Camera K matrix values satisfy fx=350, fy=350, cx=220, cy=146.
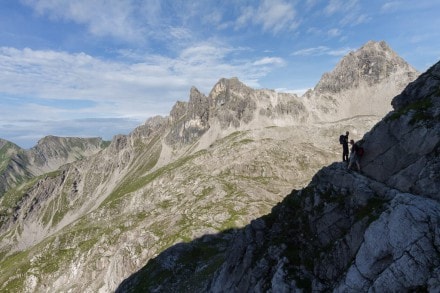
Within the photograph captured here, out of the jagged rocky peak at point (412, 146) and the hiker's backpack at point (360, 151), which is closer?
the jagged rocky peak at point (412, 146)

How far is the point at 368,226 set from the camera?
101ft

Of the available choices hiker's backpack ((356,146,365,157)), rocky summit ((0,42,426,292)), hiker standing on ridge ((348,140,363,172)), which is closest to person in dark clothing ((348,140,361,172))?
hiker standing on ridge ((348,140,363,172))

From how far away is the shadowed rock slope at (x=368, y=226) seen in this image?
89.4ft

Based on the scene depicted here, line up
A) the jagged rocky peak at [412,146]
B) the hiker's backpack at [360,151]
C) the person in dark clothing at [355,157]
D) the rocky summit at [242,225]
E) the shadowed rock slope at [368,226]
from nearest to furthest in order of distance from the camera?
the shadowed rock slope at [368,226], the jagged rocky peak at [412,146], the rocky summit at [242,225], the hiker's backpack at [360,151], the person in dark clothing at [355,157]

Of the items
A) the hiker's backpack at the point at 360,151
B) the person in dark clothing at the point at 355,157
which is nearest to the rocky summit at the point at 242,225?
the person in dark clothing at the point at 355,157

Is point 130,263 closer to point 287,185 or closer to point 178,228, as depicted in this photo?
point 178,228

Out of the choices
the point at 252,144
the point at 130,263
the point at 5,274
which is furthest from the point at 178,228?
the point at 5,274

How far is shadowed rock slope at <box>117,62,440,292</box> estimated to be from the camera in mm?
27234

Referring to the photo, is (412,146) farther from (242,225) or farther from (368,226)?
(242,225)

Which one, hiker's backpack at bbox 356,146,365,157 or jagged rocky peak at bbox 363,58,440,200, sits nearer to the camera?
jagged rocky peak at bbox 363,58,440,200

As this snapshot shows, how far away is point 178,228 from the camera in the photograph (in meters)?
116

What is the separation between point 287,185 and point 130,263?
75.8 metres

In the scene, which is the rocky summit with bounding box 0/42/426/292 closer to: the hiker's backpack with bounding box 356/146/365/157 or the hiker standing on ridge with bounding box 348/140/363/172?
the hiker standing on ridge with bounding box 348/140/363/172

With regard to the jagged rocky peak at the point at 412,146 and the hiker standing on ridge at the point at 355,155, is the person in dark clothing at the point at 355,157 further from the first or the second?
the jagged rocky peak at the point at 412,146
